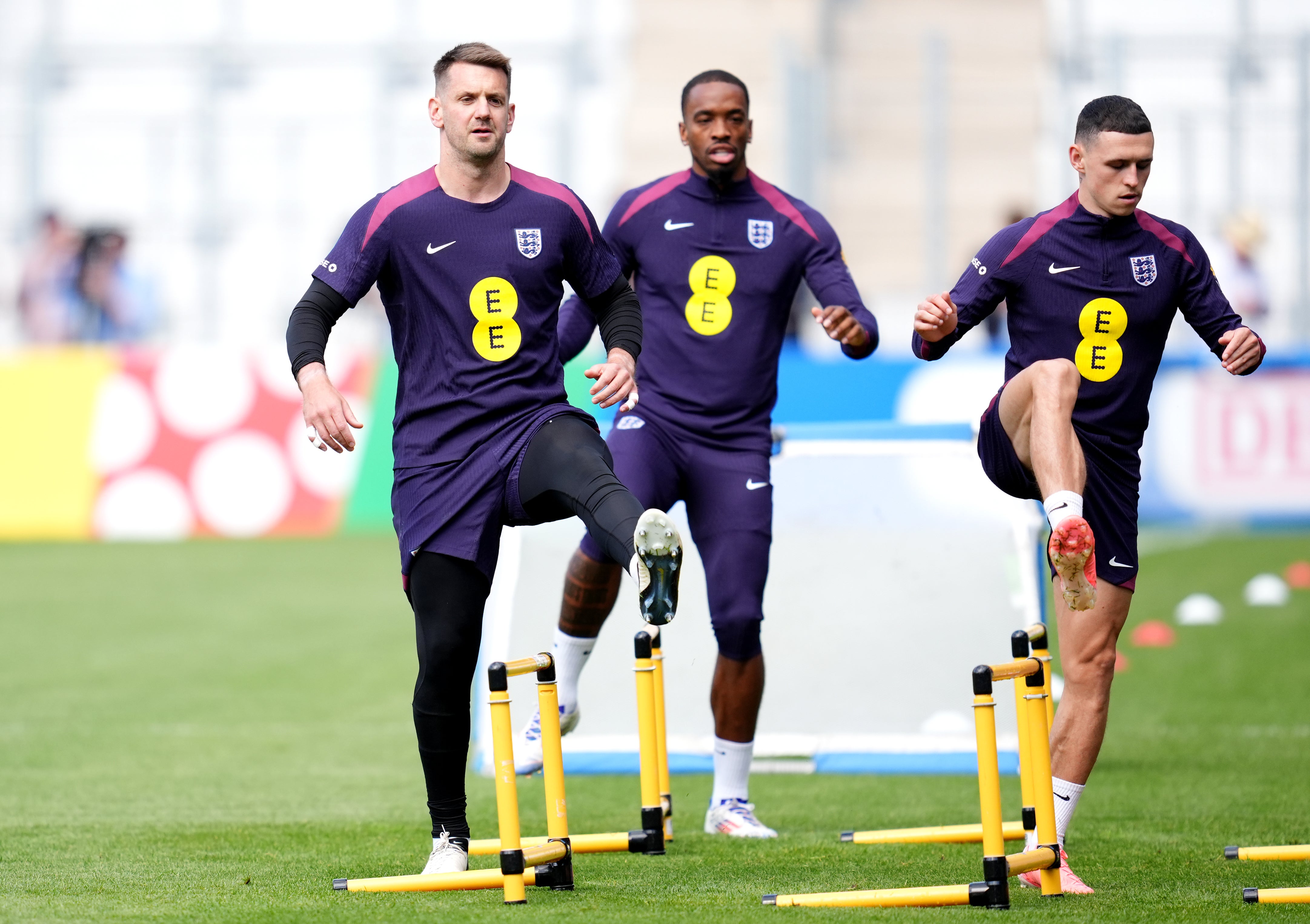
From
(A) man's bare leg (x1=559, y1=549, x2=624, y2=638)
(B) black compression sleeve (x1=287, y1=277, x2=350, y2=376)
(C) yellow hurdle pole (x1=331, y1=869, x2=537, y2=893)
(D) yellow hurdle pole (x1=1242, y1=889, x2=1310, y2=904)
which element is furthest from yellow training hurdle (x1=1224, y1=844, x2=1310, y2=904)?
(B) black compression sleeve (x1=287, y1=277, x2=350, y2=376)

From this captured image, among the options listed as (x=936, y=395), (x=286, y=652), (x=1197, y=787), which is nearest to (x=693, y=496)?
(x=1197, y=787)

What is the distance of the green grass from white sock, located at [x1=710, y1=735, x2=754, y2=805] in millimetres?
217

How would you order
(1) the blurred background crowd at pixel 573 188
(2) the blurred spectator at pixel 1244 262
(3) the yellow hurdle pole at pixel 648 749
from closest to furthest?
(3) the yellow hurdle pole at pixel 648 749, (1) the blurred background crowd at pixel 573 188, (2) the blurred spectator at pixel 1244 262

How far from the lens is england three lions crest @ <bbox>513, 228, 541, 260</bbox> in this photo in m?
5.43

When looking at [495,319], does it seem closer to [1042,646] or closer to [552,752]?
[552,752]

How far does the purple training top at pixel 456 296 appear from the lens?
5.38 meters

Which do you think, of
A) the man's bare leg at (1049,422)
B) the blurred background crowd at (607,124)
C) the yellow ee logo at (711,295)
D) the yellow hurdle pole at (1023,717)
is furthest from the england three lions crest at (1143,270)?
the blurred background crowd at (607,124)

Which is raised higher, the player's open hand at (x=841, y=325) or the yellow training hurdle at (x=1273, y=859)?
the player's open hand at (x=841, y=325)

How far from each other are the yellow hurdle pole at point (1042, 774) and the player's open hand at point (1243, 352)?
44.1 inches

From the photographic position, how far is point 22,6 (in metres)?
21.6

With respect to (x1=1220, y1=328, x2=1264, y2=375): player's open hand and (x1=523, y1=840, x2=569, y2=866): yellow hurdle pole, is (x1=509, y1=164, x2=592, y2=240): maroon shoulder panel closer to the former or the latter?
(x1=523, y1=840, x2=569, y2=866): yellow hurdle pole

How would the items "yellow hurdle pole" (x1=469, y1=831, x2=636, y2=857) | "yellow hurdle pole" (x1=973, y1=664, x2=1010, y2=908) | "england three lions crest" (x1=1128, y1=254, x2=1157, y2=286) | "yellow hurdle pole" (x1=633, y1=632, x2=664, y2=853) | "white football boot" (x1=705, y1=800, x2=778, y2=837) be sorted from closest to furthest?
1. "yellow hurdle pole" (x1=973, y1=664, x2=1010, y2=908)
2. "england three lions crest" (x1=1128, y1=254, x2=1157, y2=286)
3. "yellow hurdle pole" (x1=633, y1=632, x2=664, y2=853)
4. "yellow hurdle pole" (x1=469, y1=831, x2=636, y2=857)
5. "white football boot" (x1=705, y1=800, x2=778, y2=837)

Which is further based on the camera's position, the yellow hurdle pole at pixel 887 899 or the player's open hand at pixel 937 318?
the player's open hand at pixel 937 318

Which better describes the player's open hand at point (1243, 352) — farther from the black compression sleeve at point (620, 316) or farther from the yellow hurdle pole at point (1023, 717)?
the black compression sleeve at point (620, 316)
